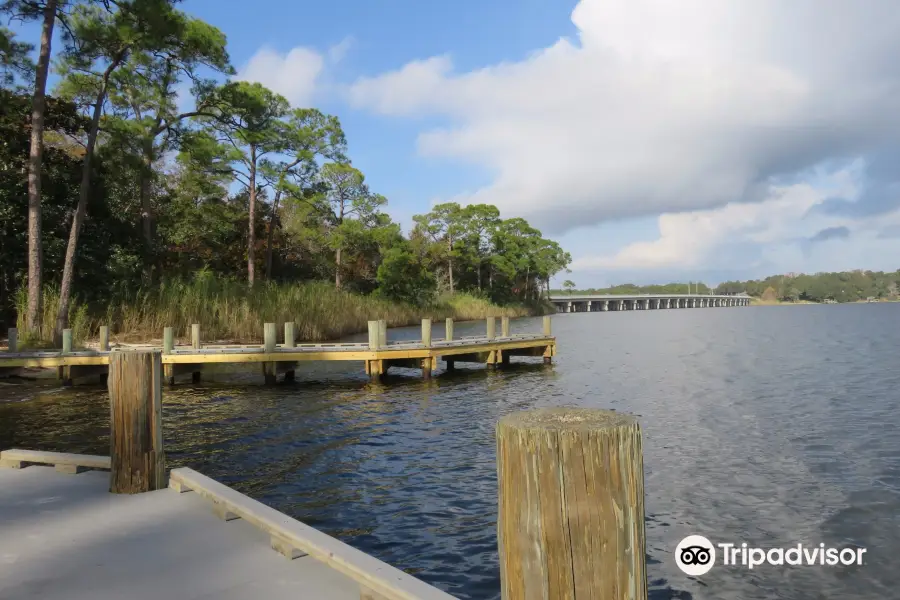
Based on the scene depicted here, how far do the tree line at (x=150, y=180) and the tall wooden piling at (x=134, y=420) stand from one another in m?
14.2

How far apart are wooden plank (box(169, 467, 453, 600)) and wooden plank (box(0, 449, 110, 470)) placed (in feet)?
3.77

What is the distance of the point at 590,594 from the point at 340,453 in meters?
7.28

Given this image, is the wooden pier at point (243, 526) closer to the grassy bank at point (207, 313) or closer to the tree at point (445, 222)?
the grassy bank at point (207, 313)

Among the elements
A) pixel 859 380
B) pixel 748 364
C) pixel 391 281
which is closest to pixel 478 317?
pixel 391 281

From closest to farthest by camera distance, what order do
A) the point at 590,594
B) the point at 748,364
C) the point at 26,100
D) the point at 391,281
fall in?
1. the point at 590,594
2. the point at 26,100
3. the point at 748,364
4. the point at 391,281

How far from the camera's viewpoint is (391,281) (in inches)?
1539

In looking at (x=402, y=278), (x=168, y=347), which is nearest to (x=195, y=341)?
(x=168, y=347)

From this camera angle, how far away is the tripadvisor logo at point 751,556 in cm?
521

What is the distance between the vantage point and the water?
5.32 metres

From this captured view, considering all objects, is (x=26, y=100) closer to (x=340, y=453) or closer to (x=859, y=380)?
(x=340, y=453)

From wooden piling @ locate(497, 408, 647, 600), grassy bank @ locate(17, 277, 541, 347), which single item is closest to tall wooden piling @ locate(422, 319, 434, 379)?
grassy bank @ locate(17, 277, 541, 347)

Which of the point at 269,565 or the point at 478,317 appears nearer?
the point at 269,565

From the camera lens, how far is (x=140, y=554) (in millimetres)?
3555

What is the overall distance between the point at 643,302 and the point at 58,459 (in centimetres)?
14135
